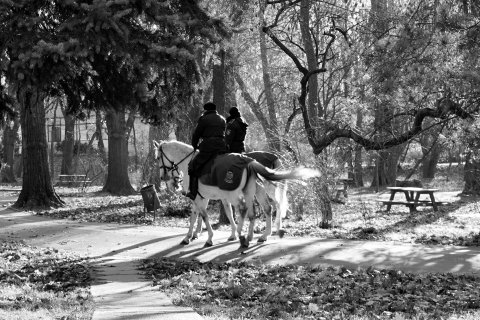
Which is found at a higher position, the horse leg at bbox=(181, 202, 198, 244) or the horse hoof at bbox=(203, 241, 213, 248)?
the horse leg at bbox=(181, 202, 198, 244)

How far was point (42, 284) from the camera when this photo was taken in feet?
32.6

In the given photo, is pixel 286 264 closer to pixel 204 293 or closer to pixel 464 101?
pixel 204 293

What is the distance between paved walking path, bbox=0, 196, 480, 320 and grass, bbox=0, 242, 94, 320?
244mm

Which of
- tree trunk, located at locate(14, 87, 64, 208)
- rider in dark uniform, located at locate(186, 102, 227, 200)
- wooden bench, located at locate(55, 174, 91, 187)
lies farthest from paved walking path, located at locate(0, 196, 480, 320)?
wooden bench, located at locate(55, 174, 91, 187)

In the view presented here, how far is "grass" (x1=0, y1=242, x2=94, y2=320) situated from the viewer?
776cm

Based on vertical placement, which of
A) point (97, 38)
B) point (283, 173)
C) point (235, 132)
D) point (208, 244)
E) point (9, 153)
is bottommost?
point (208, 244)

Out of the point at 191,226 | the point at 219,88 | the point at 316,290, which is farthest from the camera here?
the point at 219,88

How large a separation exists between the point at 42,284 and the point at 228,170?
4.49m

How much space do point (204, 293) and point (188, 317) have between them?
1.81m

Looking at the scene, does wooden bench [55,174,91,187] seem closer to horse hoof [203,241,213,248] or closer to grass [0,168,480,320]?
grass [0,168,480,320]

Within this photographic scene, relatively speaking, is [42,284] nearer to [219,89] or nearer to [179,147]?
[179,147]

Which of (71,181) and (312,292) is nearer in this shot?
(312,292)

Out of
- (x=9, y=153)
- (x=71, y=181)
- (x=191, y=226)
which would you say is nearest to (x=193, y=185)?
(x=191, y=226)

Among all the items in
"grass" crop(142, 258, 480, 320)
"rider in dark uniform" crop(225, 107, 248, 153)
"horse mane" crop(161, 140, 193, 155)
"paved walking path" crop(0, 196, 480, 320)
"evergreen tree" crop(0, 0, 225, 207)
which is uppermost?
"evergreen tree" crop(0, 0, 225, 207)
